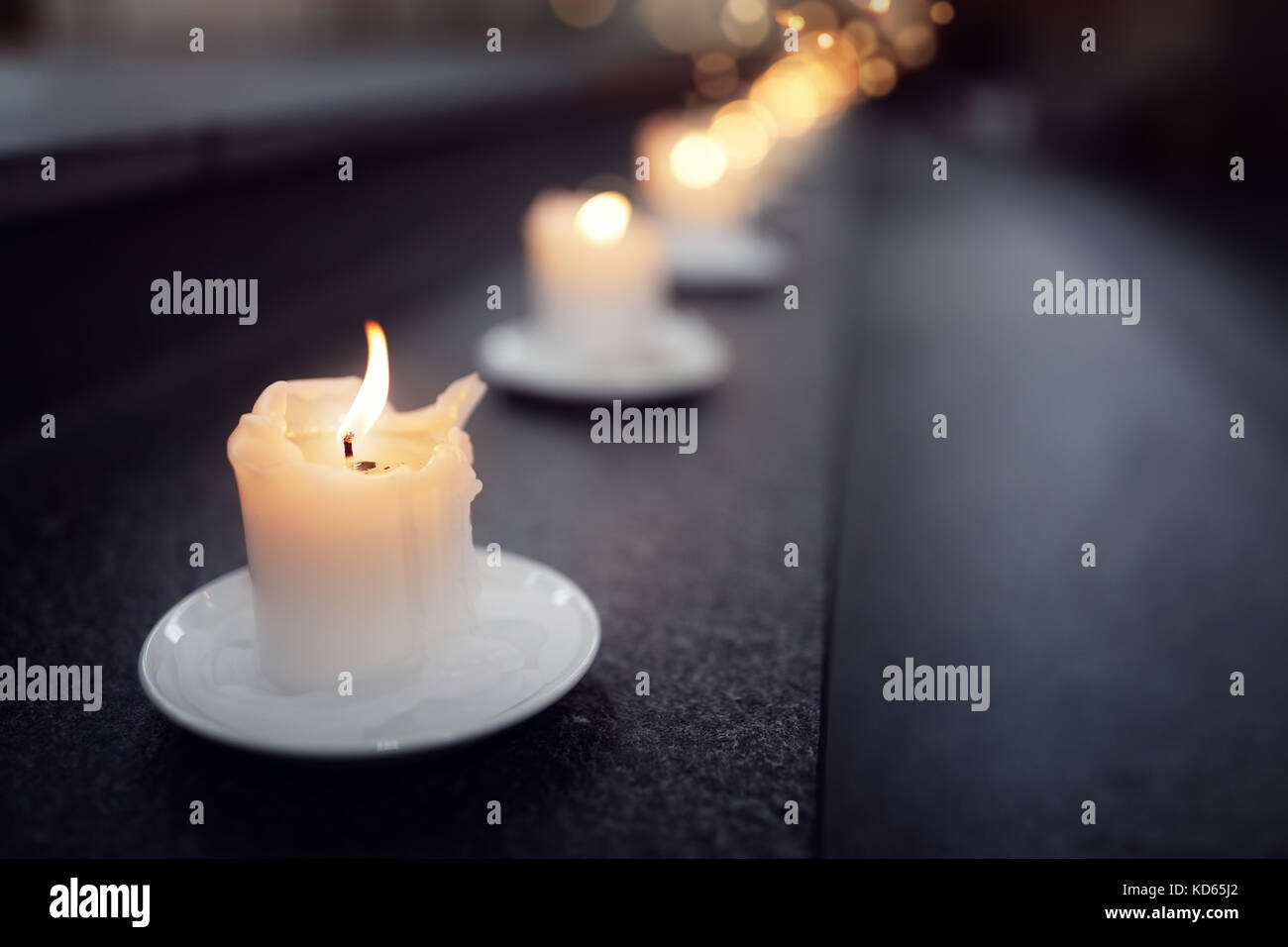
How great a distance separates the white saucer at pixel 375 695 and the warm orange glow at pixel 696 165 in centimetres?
121

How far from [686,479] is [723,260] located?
80cm

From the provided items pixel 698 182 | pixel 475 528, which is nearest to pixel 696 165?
pixel 698 182

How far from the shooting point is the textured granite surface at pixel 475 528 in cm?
43

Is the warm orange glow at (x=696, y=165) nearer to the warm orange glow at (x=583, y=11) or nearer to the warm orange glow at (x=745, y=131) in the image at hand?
the warm orange glow at (x=745, y=131)

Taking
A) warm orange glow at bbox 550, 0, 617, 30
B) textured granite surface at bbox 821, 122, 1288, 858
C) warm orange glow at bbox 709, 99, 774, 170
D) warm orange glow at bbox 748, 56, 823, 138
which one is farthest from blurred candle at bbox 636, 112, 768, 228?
warm orange glow at bbox 550, 0, 617, 30

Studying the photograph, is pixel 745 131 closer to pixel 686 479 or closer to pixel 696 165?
pixel 696 165

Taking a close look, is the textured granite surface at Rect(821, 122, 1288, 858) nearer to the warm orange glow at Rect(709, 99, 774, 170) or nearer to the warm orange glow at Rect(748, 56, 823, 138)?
the warm orange glow at Rect(709, 99, 774, 170)

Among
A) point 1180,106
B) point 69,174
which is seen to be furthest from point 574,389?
point 1180,106

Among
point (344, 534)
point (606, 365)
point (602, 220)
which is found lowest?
point (344, 534)

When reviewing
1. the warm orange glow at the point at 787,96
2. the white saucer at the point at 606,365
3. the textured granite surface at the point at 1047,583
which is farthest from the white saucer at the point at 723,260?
the warm orange glow at the point at 787,96

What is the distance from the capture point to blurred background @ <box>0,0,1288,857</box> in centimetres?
47

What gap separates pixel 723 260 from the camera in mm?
1566

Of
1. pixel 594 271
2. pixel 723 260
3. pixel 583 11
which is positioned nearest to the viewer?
pixel 594 271
